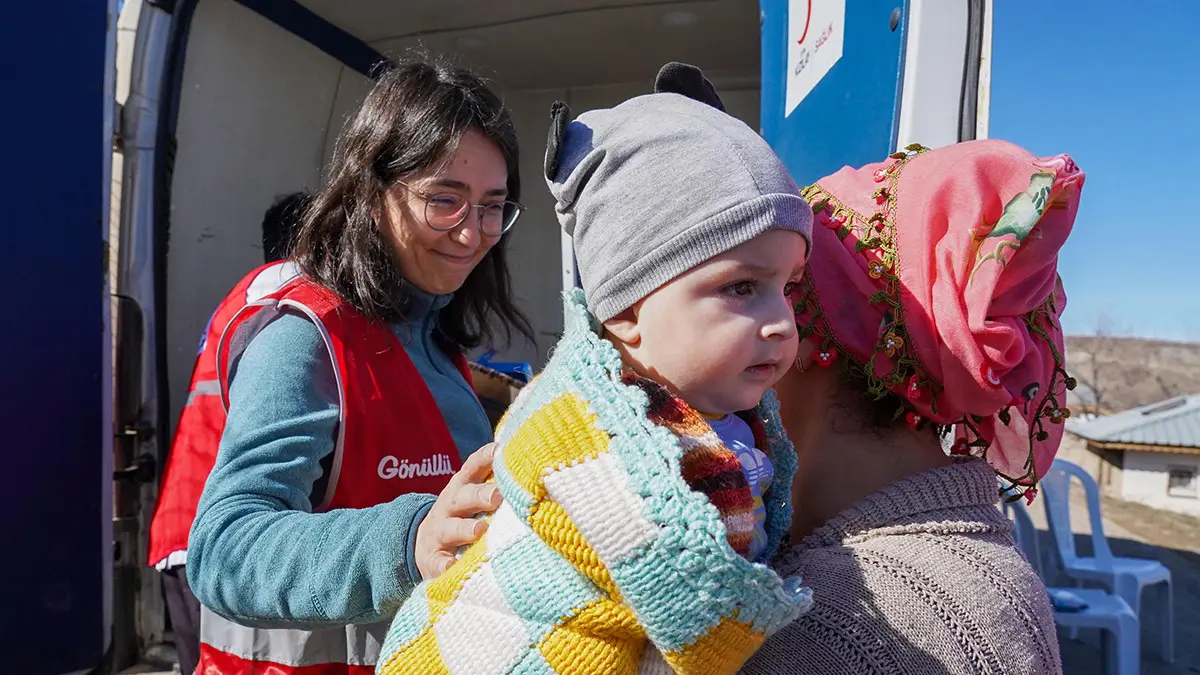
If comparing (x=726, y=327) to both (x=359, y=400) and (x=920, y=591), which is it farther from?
(x=359, y=400)

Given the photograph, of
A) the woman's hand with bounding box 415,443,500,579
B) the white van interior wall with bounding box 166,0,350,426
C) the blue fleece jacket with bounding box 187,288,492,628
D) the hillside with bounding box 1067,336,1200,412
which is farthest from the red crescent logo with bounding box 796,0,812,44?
the hillside with bounding box 1067,336,1200,412

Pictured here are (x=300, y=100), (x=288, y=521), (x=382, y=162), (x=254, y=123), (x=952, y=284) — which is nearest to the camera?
→ (x=952, y=284)

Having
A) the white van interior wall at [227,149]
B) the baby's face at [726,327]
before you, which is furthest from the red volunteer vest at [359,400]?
the white van interior wall at [227,149]

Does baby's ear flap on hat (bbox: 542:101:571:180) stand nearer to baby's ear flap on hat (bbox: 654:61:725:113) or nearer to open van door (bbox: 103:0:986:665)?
baby's ear flap on hat (bbox: 654:61:725:113)

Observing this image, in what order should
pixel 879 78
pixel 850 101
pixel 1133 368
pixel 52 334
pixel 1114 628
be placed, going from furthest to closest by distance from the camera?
pixel 1133 368 < pixel 1114 628 < pixel 52 334 < pixel 850 101 < pixel 879 78

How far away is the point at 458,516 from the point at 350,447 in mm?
374

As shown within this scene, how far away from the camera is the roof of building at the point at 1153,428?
35.0 feet

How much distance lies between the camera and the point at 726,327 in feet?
3.07

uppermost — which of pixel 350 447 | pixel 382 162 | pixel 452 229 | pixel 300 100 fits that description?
pixel 300 100

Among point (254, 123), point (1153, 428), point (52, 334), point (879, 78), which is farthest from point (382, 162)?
point (1153, 428)

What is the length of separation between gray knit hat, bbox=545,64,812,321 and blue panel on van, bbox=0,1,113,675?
256 centimetres

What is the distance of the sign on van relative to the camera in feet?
6.85

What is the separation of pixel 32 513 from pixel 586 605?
2.84m

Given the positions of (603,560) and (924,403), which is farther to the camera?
(924,403)
